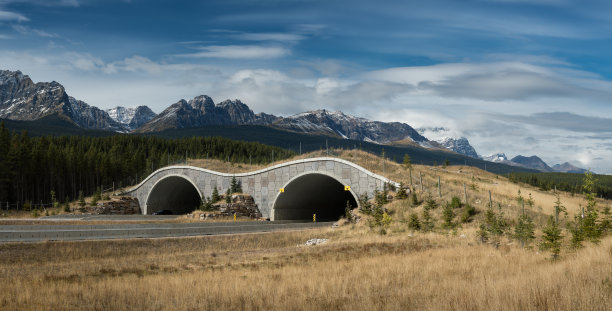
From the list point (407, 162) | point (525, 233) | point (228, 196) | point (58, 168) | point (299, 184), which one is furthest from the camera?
point (58, 168)

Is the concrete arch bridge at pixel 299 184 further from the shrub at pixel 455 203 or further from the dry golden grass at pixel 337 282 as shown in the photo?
the dry golden grass at pixel 337 282

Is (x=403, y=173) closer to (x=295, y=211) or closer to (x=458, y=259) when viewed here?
(x=295, y=211)

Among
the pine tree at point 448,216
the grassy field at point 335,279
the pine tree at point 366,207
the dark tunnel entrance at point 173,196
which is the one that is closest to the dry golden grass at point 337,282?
the grassy field at point 335,279

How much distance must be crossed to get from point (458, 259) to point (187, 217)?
41.1 meters

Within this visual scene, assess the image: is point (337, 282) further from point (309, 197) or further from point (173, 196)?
point (173, 196)

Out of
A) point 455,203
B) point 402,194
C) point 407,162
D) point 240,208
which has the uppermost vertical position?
point 407,162

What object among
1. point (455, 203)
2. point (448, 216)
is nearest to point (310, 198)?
point (455, 203)

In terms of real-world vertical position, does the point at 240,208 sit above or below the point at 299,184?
below

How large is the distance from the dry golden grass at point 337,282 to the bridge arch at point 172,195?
55939 millimetres

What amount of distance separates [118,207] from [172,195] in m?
9.78

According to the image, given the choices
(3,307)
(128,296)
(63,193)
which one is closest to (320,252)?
(128,296)

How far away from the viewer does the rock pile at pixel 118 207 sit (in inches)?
2987

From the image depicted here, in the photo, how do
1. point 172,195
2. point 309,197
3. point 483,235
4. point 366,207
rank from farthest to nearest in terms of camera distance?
point 172,195 < point 309,197 < point 366,207 < point 483,235

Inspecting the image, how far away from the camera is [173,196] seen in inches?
3413
